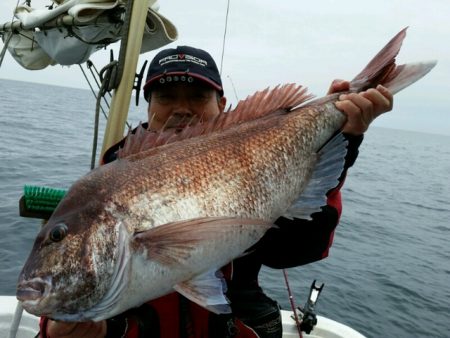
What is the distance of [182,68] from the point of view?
2482mm

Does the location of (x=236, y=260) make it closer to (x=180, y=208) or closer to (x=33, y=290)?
(x=180, y=208)

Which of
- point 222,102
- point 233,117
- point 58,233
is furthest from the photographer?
point 222,102

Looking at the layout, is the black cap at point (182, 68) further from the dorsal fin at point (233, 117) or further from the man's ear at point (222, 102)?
the dorsal fin at point (233, 117)

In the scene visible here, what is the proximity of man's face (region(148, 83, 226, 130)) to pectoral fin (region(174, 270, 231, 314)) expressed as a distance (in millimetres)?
1203

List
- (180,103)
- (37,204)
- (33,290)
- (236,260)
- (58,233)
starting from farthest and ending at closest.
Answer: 1. (37,204)
2. (180,103)
3. (236,260)
4. (58,233)
5. (33,290)

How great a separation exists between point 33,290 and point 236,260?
124 cm

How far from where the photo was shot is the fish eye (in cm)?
149

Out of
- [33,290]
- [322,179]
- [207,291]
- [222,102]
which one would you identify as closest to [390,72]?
[322,179]

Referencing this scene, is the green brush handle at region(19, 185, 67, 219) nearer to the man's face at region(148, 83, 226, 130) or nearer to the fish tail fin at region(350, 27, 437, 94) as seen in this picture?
the man's face at region(148, 83, 226, 130)

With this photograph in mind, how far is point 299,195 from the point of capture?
1.90 m

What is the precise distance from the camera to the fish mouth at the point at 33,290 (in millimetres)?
1382

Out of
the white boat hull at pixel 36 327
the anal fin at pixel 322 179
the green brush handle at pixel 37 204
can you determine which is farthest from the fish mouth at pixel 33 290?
the white boat hull at pixel 36 327

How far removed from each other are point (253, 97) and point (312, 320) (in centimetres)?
292

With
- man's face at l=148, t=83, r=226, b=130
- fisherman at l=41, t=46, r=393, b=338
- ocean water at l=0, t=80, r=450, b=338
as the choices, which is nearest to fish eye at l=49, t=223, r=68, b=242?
fisherman at l=41, t=46, r=393, b=338
